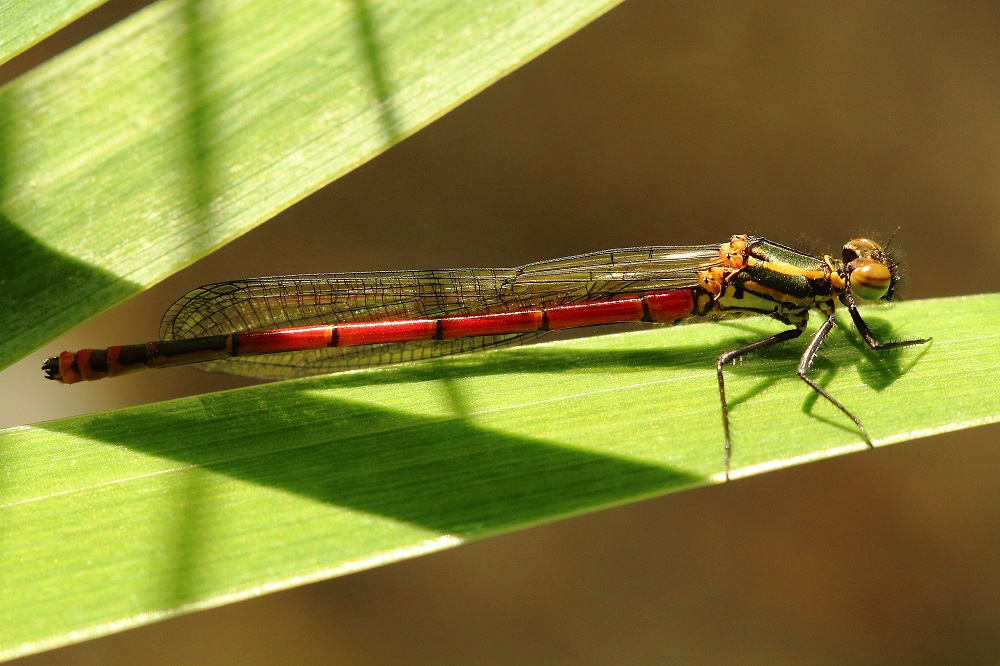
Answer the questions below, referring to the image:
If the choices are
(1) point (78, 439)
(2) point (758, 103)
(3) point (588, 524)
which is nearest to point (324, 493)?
(1) point (78, 439)

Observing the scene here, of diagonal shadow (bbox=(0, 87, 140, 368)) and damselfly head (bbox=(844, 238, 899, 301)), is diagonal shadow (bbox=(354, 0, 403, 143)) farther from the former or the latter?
damselfly head (bbox=(844, 238, 899, 301))

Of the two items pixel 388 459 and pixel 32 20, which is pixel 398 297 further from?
pixel 32 20

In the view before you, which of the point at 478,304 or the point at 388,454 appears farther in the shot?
the point at 478,304

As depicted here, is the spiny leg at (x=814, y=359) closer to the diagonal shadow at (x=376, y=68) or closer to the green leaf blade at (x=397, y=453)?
the green leaf blade at (x=397, y=453)

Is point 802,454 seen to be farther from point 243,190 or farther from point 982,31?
point 982,31

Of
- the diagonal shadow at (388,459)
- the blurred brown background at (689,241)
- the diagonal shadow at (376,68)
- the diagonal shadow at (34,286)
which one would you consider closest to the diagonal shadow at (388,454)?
the diagonal shadow at (388,459)

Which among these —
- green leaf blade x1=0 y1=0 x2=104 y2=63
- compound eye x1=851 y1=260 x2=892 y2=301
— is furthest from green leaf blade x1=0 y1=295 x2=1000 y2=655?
green leaf blade x1=0 y1=0 x2=104 y2=63

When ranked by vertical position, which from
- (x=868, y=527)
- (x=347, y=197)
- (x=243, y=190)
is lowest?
(x=868, y=527)

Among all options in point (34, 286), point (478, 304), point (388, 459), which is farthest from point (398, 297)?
point (34, 286)
